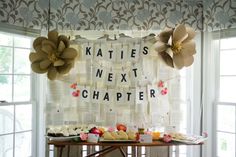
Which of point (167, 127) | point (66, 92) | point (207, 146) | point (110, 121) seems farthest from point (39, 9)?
point (207, 146)

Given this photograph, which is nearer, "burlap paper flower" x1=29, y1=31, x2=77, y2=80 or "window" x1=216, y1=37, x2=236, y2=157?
"burlap paper flower" x1=29, y1=31, x2=77, y2=80

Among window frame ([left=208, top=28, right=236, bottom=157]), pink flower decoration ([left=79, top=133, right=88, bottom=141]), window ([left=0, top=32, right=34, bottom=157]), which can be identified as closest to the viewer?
pink flower decoration ([left=79, top=133, right=88, bottom=141])

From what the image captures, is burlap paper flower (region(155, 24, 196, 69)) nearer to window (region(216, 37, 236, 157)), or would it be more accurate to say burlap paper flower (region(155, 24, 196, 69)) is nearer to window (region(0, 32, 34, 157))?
window (region(216, 37, 236, 157))

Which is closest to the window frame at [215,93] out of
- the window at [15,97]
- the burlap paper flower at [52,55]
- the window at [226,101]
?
the window at [226,101]

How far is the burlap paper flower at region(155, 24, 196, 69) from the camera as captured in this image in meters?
2.68

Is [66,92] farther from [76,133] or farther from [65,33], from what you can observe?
[65,33]

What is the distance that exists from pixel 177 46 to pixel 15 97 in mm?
1806

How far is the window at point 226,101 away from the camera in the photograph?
292 centimetres

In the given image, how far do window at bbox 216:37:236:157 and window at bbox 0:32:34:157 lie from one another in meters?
2.10

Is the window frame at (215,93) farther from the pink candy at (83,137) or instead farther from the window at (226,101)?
the pink candy at (83,137)

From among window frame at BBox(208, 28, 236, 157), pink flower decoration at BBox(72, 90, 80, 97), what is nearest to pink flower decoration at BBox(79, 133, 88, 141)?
pink flower decoration at BBox(72, 90, 80, 97)

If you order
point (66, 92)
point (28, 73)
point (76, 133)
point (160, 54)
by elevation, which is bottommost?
point (76, 133)

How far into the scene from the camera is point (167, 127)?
2938 millimetres

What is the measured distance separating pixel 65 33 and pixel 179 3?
1.30m
